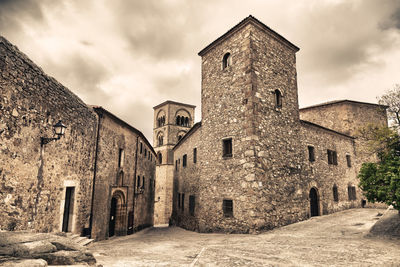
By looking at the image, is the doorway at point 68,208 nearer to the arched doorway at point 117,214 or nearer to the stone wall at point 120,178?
the stone wall at point 120,178

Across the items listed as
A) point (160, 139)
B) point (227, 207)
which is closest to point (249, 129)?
point (227, 207)

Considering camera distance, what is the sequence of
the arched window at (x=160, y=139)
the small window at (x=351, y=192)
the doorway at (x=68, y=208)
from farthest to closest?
the arched window at (x=160, y=139), the small window at (x=351, y=192), the doorway at (x=68, y=208)

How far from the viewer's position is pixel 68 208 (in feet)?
29.0

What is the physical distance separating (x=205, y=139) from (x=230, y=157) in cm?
224

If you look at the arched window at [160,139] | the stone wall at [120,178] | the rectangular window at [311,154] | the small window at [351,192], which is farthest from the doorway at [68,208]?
the arched window at [160,139]

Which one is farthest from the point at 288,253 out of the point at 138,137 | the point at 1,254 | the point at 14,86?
the point at 138,137

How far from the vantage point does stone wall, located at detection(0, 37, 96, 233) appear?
220 inches

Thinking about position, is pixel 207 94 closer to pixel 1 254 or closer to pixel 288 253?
pixel 288 253

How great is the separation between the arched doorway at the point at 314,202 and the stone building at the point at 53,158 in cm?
1058

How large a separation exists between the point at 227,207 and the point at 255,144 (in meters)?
3.19

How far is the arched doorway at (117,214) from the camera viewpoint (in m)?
13.6

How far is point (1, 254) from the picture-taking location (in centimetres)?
376

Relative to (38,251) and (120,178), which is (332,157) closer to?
(120,178)

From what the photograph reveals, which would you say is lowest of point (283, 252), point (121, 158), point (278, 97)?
point (283, 252)
